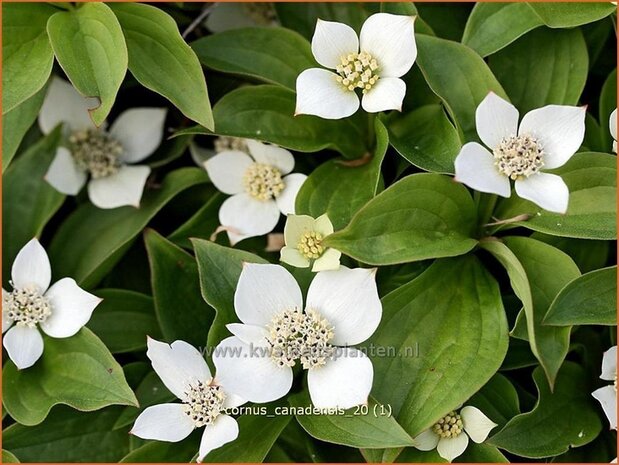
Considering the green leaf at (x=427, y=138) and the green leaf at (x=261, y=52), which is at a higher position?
the green leaf at (x=261, y=52)

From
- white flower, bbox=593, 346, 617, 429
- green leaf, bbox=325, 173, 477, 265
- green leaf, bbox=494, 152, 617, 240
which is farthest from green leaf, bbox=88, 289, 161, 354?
white flower, bbox=593, 346, 617, 429

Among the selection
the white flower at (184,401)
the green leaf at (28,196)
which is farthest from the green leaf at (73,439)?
the green leaf at (28,196)

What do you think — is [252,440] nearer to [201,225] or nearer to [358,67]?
[201,225]

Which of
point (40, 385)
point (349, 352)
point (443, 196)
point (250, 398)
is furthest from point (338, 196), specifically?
point (40, 385)

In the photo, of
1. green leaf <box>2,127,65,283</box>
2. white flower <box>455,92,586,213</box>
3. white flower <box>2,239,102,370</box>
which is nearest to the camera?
white flower <box>455,92,586,213</box>

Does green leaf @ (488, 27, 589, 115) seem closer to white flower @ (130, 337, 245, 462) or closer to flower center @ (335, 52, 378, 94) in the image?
flower center @ (335, 52, 378, 94)

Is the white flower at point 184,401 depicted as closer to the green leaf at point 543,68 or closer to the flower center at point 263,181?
the flower center at point 263,181
